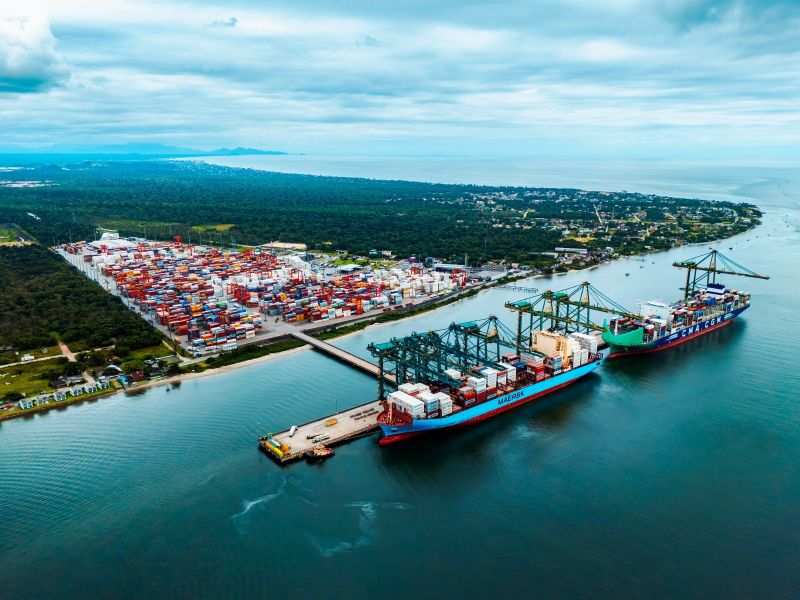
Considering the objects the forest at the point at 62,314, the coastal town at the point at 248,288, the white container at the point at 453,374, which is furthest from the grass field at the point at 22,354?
the white container at the point at 453,374

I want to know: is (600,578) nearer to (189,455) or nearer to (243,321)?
(189,455)

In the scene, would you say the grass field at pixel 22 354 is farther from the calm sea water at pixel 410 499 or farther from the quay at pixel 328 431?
the quay at pixel 328 431

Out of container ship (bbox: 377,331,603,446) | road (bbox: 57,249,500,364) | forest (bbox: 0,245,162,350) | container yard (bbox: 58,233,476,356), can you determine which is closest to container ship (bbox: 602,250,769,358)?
container ship (bbox: 377,331,603,446)

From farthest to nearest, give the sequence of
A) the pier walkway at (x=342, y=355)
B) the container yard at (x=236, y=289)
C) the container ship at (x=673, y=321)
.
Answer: the container yard at (x=236, y=289) → the container ship at (x=673, y=321) → the pier walkway at (x=342, y=355)

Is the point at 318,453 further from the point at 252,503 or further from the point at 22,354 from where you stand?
the point at 22,354

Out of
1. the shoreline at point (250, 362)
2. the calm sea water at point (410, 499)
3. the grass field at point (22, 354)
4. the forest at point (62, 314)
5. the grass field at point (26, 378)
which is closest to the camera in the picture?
the calm sea water at point (410, 499)

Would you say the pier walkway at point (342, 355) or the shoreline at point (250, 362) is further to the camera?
the pier walkway at point (342, 355)

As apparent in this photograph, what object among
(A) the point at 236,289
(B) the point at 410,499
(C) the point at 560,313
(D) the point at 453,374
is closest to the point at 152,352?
(A) the point at 236,289
